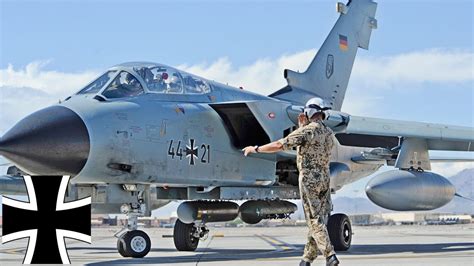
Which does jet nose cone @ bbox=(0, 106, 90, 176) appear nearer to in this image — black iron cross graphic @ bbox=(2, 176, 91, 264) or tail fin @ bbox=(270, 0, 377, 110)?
black iron cross graphic @ bbox=(2, 176, 91, 264)

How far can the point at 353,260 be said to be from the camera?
10.1 m

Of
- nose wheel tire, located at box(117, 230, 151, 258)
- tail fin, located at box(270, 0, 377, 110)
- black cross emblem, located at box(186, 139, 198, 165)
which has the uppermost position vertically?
tail fin, located at box(270, 0, 377, 110)

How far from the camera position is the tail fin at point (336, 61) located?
1612 centimetres

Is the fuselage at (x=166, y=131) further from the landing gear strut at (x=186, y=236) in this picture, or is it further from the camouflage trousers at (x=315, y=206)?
the camouflage trousers at (x=315, y=206)

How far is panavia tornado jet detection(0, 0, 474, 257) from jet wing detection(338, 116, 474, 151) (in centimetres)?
2

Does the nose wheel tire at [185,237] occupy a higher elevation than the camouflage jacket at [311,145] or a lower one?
lower

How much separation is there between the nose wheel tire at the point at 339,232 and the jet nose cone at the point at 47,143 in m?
5.14

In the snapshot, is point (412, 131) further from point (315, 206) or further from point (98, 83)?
point (315, 206)


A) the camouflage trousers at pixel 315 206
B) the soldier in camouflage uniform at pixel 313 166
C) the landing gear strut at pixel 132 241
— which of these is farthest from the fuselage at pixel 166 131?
the camouflage trousers at pixel 315 206

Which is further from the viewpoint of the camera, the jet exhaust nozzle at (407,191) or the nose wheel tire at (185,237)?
the nose wheel tire at (185,237)

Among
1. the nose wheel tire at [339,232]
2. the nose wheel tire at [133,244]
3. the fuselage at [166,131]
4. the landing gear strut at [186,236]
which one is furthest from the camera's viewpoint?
the landing gear strut at [186,236]

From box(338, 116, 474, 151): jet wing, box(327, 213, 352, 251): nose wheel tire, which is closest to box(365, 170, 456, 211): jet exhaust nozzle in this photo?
box(338, 116, 474, 151): jet wing

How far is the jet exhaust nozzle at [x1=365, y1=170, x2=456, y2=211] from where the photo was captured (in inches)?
498

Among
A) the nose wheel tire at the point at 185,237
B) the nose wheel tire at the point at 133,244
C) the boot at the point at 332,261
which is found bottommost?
the boot at the point at 332,261
